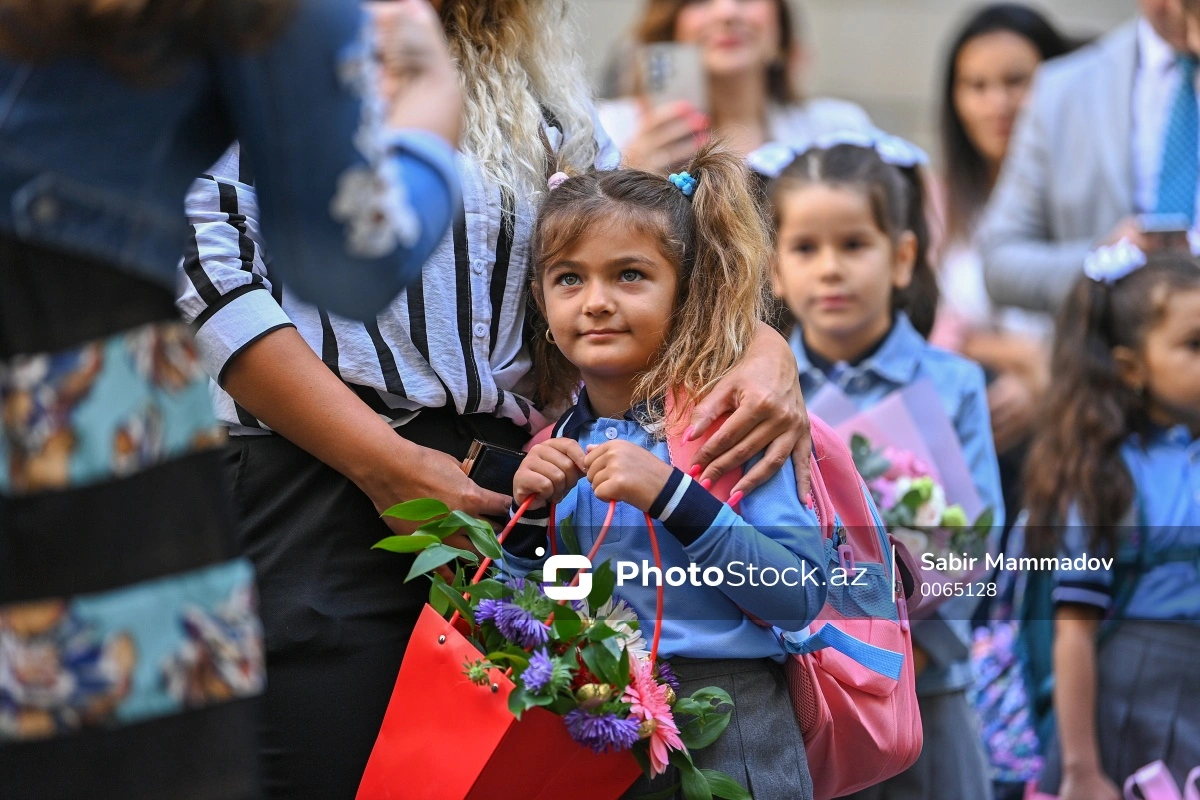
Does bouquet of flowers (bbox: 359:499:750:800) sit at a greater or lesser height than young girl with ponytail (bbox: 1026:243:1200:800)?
greater

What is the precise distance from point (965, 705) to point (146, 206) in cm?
236

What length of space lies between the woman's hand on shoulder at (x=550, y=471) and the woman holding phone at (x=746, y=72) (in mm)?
2241

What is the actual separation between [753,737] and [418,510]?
0.59m

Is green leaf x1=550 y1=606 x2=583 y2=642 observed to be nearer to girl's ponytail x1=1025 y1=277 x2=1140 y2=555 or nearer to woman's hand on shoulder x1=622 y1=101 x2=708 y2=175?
girl's ponytail x1=1025 y1=277 x2=1140 y2=555

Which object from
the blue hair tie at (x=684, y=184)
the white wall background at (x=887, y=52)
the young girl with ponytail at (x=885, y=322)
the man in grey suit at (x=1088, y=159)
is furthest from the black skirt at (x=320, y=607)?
the white wall background at (x=887, y=52)

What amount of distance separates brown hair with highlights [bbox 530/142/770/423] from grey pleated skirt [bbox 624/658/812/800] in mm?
394

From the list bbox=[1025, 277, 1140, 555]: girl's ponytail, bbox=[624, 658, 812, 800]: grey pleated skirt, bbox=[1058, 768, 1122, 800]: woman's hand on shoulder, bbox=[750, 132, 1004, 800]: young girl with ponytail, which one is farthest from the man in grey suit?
bbox=[624, 658, 812, 800]: grey pleated skirt

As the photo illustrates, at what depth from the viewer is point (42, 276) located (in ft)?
4.30

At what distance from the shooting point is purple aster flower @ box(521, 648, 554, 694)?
73.7 inches

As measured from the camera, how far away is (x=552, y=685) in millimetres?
1887

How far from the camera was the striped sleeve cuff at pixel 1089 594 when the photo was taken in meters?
3.21

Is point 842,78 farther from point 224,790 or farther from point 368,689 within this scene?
point 224,790

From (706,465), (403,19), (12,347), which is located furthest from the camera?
(706,465)

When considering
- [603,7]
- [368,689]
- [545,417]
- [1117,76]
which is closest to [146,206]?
[368,689]
